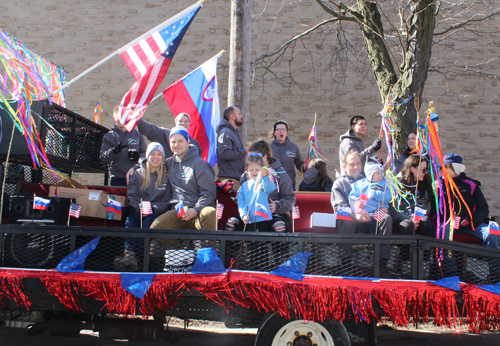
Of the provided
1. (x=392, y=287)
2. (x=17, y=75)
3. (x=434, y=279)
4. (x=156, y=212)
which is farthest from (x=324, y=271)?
(x=17, y=75)

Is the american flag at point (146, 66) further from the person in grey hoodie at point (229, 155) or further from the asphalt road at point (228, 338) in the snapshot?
the asphalt road at point (228, 338)

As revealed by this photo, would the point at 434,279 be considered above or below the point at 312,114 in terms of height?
below

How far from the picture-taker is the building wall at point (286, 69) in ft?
37.4

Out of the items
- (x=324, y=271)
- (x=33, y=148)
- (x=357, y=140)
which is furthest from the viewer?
(x=357, y=140)

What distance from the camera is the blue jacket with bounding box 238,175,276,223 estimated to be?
14.2 ft

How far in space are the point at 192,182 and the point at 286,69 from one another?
7953 mm

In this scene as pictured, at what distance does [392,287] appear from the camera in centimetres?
334

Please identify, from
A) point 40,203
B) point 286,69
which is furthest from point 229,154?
point 286,69

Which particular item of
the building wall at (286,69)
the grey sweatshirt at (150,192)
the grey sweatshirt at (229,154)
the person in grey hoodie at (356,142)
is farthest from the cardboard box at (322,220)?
the building wall at (286,69)

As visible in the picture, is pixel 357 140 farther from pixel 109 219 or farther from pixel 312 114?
pixel 312 114

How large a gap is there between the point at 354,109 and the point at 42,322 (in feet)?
30.8

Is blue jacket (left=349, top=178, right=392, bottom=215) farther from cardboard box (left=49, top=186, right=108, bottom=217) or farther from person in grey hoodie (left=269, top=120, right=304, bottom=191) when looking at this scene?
cardboard box (left=49, top=186, right=108, bottom=217)

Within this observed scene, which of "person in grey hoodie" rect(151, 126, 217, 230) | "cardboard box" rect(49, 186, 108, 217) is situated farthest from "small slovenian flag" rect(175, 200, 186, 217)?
"cardboard box" rect(49, 186, 108, 217)

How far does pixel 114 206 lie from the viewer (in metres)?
4.67
